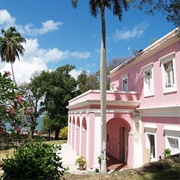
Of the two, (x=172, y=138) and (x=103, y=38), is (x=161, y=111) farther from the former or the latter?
(x=103, y=38)

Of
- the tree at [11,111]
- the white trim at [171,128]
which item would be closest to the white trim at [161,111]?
the white trim at [171,128]

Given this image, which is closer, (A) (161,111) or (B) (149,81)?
(A) (161,111)

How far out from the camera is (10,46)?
86.1 ft

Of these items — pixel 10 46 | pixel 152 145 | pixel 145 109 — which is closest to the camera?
pixel 152 145

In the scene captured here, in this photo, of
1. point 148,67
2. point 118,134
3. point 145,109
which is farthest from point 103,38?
point 118,134

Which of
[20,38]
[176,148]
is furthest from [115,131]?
[20,38]

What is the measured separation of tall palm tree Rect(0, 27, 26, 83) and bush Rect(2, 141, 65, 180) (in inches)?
933

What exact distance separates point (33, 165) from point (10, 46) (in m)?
24.4

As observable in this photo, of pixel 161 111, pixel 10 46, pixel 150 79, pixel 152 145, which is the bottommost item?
pixel 152 145

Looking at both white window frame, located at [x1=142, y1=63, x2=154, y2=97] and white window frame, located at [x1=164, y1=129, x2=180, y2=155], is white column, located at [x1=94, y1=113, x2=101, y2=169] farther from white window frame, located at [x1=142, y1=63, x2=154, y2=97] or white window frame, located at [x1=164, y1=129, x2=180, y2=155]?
white window frame, located at [x1=164, y1=129, x2=180, y2=155]

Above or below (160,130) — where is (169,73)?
above

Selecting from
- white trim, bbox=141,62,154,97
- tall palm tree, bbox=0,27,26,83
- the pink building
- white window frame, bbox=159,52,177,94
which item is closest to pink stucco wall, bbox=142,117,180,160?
the pink building

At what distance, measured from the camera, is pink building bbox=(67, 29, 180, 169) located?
11.4 m

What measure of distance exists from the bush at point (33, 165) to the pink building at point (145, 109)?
25.8ft
